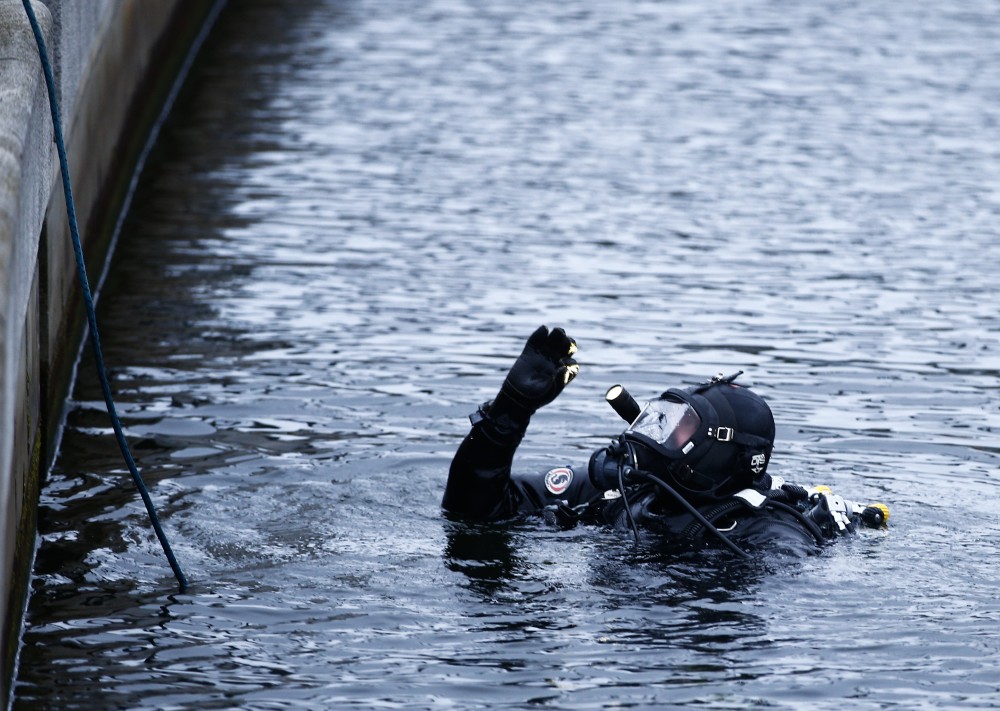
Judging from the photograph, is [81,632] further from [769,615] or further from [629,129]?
[629,129]

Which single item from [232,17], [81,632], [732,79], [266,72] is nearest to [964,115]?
[732,79]

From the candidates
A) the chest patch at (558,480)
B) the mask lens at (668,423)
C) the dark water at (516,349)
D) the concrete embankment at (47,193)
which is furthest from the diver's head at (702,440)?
the concrete embankment at (47,193)

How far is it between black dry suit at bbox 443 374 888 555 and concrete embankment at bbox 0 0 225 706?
1844 mm

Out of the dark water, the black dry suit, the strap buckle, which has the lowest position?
the dark water

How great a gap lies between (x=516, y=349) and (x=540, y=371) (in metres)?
3.51

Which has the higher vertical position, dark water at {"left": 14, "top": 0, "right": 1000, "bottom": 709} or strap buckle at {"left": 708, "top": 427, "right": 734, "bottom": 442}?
strap buckle at {"left": 708, "top": 427, "right": 734, "bottom": 442}

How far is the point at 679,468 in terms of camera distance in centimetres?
696

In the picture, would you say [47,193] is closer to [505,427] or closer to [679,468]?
[505,427]

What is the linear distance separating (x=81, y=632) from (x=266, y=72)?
14.4 m

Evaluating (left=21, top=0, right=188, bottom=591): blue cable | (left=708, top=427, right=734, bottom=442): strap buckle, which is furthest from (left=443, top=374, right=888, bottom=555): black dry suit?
(left=21, top=0, right=188, bottom=591): blue cable

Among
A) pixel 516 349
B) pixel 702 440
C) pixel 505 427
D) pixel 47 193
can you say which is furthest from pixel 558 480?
pixel 516 349

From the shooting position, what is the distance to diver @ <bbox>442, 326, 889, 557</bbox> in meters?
6.96

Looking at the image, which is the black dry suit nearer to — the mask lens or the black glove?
the mask lens

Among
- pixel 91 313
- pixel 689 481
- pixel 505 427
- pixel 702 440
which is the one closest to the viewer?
pixel 91 313
